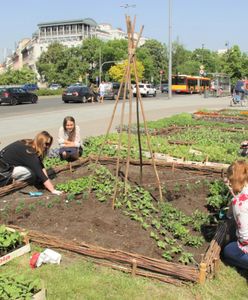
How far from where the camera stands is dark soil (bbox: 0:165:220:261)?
15.7 ft

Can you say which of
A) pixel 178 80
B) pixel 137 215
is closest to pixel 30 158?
pixel 137 215

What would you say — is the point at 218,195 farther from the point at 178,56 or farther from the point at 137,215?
the point at 178,56

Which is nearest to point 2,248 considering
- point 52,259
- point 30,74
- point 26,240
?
point 26,240

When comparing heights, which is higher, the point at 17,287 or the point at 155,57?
the point at 155,57

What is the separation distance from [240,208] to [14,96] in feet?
98.3

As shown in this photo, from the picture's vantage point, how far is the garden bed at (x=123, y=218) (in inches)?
182

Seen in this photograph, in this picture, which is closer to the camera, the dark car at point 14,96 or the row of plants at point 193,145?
the row of plants at point 193,145

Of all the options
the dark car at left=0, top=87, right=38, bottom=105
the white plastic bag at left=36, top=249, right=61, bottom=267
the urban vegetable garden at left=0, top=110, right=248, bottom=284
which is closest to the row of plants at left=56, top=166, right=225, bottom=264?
the urban vegetable garden at left=0, top=110, right=248, bottom=284

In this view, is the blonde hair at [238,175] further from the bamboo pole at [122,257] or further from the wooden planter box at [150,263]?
the bamboo pole at [122,257]

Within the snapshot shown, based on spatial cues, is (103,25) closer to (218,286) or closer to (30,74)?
(30,74)

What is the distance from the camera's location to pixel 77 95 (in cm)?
3272

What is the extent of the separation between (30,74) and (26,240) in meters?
79.4

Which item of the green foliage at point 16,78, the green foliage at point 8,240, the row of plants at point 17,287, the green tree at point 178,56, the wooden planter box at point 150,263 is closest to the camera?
the row of plants at point 17,287

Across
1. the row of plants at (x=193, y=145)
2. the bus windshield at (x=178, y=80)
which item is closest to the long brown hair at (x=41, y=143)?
the row of plants at (x=193, y=145)
